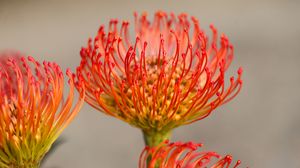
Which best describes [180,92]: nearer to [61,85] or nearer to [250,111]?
[61,85]

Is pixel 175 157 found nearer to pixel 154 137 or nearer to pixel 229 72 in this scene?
pixel 154 137

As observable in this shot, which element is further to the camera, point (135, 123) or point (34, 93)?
point (135, 123)

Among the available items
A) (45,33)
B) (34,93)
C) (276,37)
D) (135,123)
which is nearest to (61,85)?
(34,93)

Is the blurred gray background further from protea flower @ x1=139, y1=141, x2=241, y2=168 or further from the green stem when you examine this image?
protea flower @ x1=139, y1=141, x2=241, y2=168

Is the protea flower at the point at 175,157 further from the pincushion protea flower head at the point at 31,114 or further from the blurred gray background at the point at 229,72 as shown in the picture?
the blurred gray background at the point at 229,72

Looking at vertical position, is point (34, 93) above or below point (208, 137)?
above

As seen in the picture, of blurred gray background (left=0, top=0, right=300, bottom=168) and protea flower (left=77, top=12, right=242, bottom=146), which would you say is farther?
blurred gray background (left=0, top=0, right=300, bottom=168)

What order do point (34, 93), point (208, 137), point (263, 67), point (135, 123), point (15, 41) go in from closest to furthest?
1. point (34, 93)
2. point (135, 123)
3. point (208, 137)
4. point (263, 67)
5. point (15, 41)

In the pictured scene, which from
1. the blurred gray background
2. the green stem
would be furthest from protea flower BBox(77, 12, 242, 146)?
the blurred gray background
